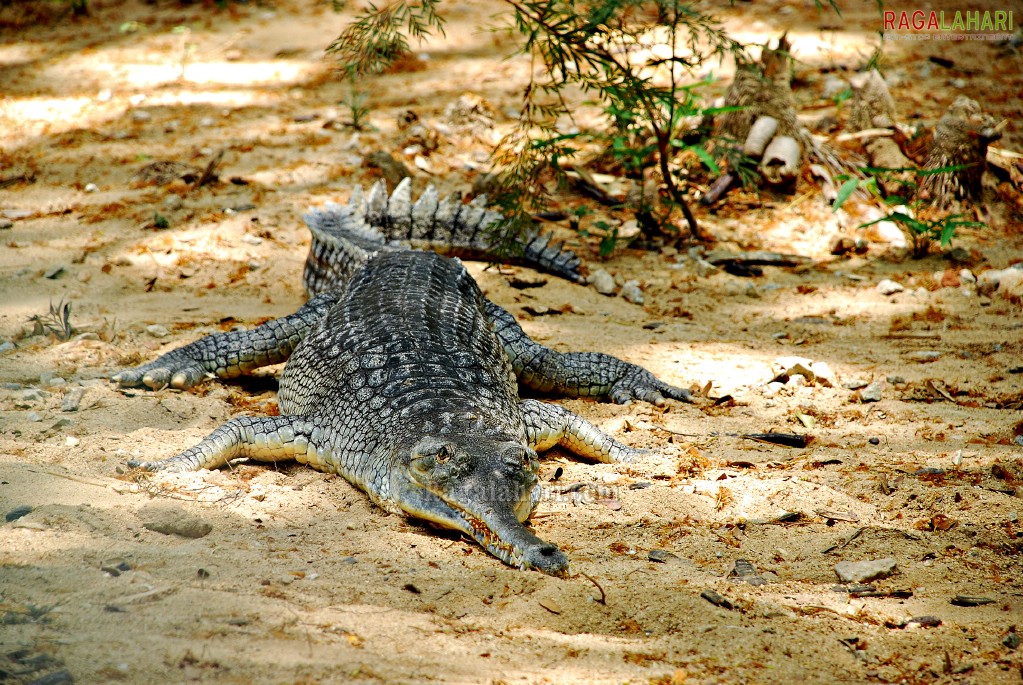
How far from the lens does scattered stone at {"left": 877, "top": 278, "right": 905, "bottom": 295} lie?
6.69m

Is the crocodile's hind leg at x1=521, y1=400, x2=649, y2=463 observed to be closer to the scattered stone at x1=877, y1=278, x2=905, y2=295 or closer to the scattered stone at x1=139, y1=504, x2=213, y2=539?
the scattered stone at x1=139, y1=504, x2=213, y2=539

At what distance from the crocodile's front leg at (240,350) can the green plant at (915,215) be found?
446 centimetres

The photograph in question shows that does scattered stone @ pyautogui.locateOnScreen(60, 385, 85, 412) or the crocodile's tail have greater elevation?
the crocodile's tail

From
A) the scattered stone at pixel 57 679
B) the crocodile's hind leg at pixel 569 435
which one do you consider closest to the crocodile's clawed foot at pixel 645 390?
the crocodile's hind leg at pixel 569 435

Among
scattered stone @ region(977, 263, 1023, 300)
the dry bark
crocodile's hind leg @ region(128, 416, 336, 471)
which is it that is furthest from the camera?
the dry bark

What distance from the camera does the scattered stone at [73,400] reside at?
4.43 metres

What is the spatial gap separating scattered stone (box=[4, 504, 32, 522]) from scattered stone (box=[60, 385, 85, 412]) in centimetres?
148

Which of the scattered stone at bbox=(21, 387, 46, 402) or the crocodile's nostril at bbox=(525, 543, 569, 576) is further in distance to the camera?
the scattered stone at bbox=(21, 387, 46, 402)

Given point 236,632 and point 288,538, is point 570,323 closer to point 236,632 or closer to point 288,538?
point 288,538

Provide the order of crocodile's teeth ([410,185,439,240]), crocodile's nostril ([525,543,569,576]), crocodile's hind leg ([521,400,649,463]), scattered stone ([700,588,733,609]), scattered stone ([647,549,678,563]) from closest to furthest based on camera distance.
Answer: scattered stone ([700,588,733,609]) → crocodile's nostril ([525,543,569,576]) → scattered stone ([647,549,678,563]) → crocodile's hind leg ([521,400,649,463]) → crocodile's teeth ([410,185,439,240])

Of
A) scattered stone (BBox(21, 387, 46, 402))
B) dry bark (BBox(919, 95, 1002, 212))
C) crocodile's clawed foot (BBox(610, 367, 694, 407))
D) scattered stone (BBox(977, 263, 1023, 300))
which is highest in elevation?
dry bark (BBox(919, 95, 1002, 212))

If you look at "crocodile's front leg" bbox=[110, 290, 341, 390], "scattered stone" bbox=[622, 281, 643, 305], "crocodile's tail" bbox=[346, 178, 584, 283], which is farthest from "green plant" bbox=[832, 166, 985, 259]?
"crocodile's front leg" bbox=[110, 290, 341, 390]

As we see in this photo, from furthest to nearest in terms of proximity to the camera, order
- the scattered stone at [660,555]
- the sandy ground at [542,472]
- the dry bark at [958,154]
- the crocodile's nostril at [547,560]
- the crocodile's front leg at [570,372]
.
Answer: the dry bark at [958,154]
the crocodile's front leg at [570,372]
the scattered stone at [660,555]
the crocodile's nostril at [547,560]
the sandy ground at [542,472]

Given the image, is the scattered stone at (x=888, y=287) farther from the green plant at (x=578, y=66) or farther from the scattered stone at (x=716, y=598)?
the scattered stone at (x=716, y=598)
